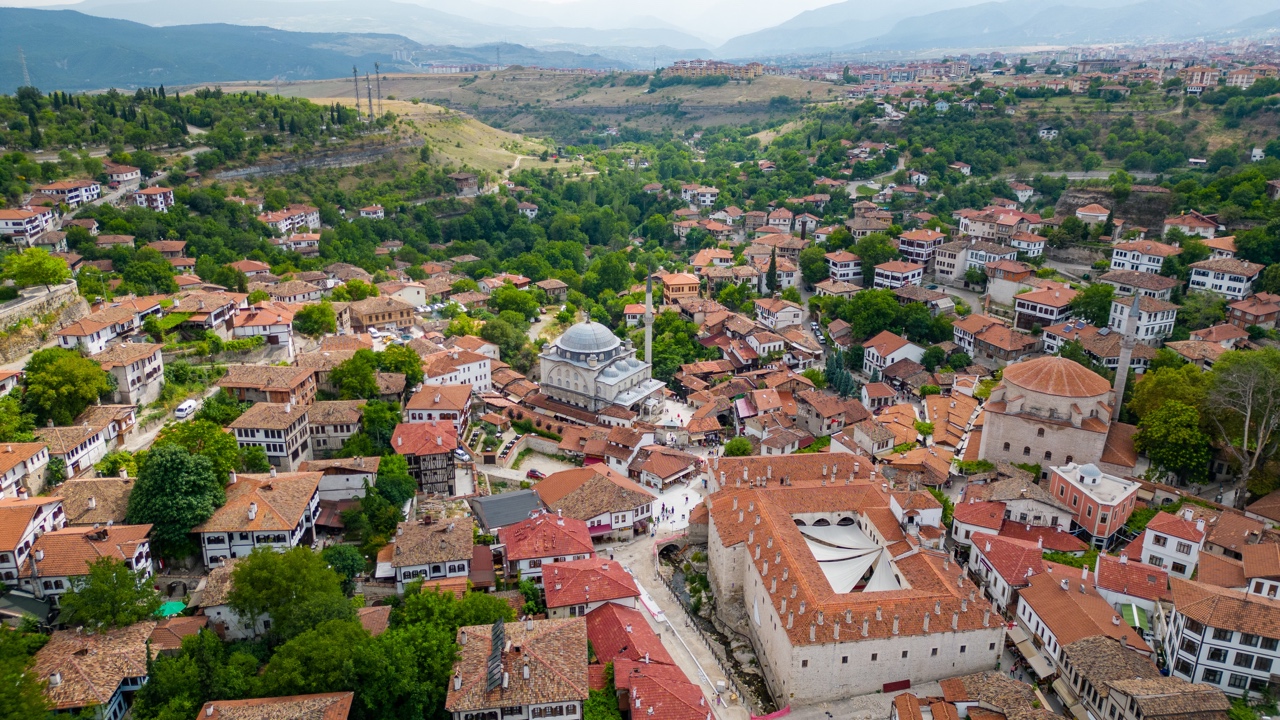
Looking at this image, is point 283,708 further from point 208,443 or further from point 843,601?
point 843,601

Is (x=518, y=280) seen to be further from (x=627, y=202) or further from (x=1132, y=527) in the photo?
(x=1132, y=527)

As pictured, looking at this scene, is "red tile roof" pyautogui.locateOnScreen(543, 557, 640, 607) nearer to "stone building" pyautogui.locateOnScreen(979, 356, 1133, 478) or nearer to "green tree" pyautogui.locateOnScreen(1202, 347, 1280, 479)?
"stone building" pyautogui.locateOnScreen(979, 356, 1133, 478)

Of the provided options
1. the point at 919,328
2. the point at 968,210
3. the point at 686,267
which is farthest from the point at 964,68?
the point at 919,328

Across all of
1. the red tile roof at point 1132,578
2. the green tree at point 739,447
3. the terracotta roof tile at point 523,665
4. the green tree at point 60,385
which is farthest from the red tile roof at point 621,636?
the green tree at point 60,385

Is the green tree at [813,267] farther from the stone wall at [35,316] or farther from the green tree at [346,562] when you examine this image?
the stone wall at [35,316]

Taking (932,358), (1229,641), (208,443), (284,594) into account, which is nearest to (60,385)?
(208,443)
